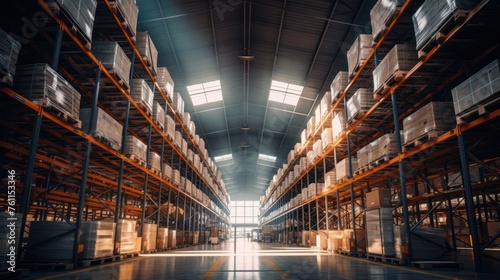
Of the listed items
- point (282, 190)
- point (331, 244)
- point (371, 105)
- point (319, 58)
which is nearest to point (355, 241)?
point (331, 244)

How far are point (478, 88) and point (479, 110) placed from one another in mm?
375

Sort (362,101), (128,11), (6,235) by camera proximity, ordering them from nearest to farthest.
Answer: (6,235), (128,11), (362,101)

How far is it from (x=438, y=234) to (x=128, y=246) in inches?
311

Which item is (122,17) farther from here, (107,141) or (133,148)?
(133,148)

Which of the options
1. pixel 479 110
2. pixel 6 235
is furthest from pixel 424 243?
pixel 6 235

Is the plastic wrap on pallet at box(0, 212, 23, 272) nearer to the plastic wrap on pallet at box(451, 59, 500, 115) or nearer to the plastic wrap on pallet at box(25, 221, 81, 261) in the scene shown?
the plastic wrap on pallet at box(25, 221, 81, 261)

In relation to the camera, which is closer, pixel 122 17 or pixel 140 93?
pixel 122 17

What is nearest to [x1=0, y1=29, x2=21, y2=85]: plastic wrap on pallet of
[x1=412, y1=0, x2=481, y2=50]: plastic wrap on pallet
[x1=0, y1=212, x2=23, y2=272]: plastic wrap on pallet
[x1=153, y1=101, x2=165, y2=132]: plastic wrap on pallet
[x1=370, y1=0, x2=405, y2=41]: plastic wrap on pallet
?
[x1=0, y1=212, x2=23, y2=272]: plastic wrap on pallet

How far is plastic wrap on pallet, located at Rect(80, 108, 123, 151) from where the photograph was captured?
294 inches

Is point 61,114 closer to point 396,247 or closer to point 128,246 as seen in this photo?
point 128,246

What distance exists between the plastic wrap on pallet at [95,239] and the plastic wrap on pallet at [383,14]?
8247 millimetres

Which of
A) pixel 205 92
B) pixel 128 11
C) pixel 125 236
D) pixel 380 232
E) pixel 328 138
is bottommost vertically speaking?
pixel 125 236

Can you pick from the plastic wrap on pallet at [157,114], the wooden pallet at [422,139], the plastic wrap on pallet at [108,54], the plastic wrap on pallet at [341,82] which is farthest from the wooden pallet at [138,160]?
the wooden pallet at [422,139]

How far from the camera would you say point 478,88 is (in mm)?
5473
